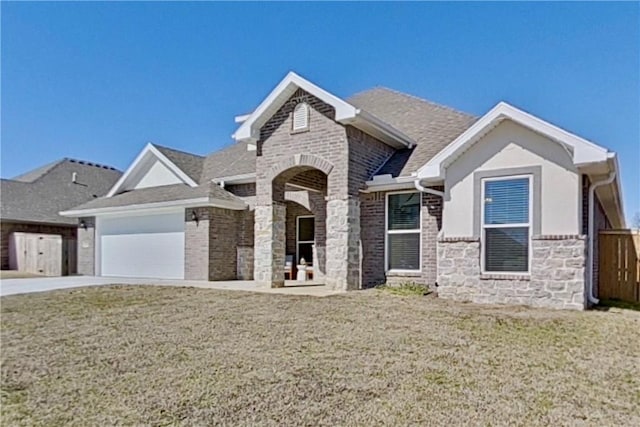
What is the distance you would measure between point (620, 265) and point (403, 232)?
17.8 feet

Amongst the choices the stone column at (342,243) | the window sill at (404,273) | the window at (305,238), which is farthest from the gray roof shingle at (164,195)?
the window sill at (404,273)

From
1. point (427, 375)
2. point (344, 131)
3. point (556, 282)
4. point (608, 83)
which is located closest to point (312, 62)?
point (344, 131)

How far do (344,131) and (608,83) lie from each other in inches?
307

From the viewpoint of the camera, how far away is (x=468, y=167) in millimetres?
10281

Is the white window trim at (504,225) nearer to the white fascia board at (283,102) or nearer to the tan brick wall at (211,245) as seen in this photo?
the white fascia board at (283,102)

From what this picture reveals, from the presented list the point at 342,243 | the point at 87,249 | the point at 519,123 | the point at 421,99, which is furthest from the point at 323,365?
the point at 87,249

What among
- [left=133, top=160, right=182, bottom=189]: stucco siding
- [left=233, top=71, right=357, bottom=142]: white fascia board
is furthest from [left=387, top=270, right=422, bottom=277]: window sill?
[left=133, top=160, right=182, bottom=189]: stucco siding

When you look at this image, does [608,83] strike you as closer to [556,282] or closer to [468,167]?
[468,167]

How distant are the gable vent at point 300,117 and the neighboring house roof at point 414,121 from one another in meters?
2.57

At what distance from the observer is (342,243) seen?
1187cm

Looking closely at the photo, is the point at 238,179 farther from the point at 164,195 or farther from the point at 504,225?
the point at 504,225

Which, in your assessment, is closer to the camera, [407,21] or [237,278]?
A: [407,21]

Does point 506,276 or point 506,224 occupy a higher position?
point 506,224

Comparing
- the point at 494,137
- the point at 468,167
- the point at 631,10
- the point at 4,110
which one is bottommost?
the point at 468,167
